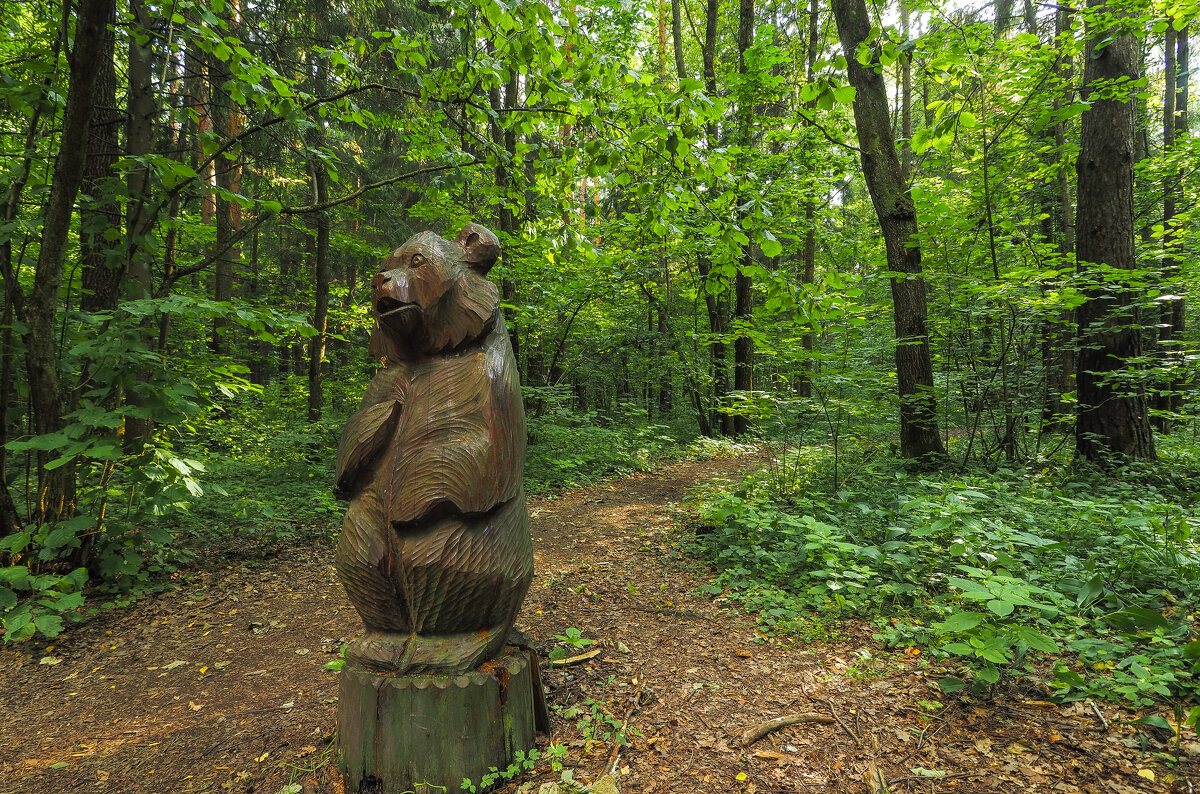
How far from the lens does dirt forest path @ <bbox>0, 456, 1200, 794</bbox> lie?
7.80ft

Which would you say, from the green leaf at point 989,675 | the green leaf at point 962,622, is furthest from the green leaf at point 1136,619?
the green leaf at point 989,675

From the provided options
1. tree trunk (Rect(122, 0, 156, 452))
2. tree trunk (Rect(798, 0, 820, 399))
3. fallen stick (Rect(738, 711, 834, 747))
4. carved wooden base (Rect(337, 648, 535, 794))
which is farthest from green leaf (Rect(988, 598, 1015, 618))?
tree trunk (Rect(798, 0, 820, 399))

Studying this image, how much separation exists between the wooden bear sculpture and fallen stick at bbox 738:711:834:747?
127 cm

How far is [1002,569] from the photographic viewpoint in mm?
2959

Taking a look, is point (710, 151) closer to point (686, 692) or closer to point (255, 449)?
point (686, 692)

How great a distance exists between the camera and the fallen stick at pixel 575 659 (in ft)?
11.2

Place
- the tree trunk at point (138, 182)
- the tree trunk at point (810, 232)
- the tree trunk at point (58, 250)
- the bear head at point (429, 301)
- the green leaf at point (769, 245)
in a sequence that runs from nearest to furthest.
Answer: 1. the bear head at point (429, 301)
2. the green leaf at point (769, 245)
3. the tree trunk at point (58, 250)
4. the tree trunk at point (138, 182)
5. the tree trunk at point (810, 232)

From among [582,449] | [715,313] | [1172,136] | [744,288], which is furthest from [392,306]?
[1172,136]

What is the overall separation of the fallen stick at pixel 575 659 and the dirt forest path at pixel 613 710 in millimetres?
50

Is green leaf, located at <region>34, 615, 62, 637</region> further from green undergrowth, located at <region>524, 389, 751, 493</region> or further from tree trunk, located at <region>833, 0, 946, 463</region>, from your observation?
tree trunk, located at <region>833, 0, 946, 463</region>

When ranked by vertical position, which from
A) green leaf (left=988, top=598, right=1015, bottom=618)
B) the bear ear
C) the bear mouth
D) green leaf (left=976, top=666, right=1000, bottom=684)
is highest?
the bear ear

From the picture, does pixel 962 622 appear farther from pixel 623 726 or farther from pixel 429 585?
pixel 429 585

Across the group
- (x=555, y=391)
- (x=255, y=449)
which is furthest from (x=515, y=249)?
(x=255, y=449)

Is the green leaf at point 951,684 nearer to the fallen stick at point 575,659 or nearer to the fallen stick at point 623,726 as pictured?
the fallen stick at point 623,726
